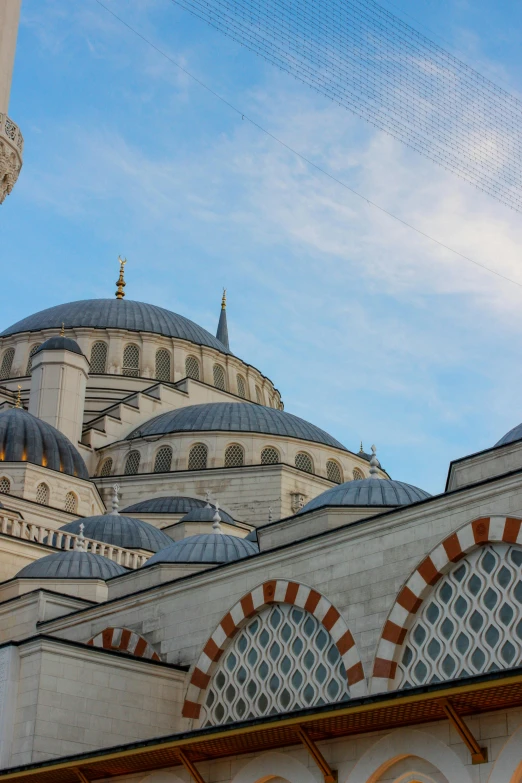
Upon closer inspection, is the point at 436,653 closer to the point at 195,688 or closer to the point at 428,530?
the point at 428,530

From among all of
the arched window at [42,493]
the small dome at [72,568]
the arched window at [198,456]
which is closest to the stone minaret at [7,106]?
the small dome at [72,568]

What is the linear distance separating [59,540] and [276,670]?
9910 millimetres

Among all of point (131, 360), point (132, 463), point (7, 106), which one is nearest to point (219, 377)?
point (131, 360)

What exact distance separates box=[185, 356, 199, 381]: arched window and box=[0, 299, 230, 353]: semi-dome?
64 cm

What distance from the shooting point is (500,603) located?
11.8 metres

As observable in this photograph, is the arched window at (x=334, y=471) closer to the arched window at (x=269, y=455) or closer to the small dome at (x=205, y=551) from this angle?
the arched window at (x=269, y=455)

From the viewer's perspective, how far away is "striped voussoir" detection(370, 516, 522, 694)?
12366 mm

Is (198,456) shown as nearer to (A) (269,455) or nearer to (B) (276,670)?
(A) (269,455)

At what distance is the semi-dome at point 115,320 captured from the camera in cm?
3716

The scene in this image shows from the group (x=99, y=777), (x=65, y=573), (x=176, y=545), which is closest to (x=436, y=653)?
(x=99, y=777)

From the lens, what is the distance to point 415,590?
502 inches

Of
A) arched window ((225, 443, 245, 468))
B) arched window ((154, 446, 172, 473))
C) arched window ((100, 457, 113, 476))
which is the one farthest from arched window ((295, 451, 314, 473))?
arched window ((100, 457, 113, 476))

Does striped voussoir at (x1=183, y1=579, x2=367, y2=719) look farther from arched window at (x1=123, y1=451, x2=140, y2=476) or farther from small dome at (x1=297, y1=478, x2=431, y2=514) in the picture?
arched window at (x1=123, y1=451, x2=140, y2=476)

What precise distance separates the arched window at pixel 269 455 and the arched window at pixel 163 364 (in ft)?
21.9
